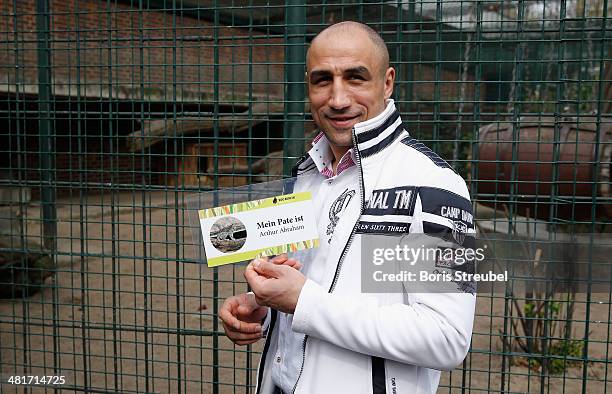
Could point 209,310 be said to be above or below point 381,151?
below

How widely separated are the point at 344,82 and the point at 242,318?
32.1 inches

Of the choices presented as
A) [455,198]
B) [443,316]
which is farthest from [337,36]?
[443,316]

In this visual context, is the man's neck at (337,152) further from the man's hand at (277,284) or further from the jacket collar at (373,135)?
the man's hand at (277,284)

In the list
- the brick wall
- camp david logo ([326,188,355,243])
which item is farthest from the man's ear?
the brick wall

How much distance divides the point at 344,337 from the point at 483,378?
368 cm

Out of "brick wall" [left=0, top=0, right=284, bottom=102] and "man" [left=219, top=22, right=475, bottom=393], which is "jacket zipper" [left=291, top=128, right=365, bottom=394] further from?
"brick wall" [left=0, top=0, right=284, bottom=102]

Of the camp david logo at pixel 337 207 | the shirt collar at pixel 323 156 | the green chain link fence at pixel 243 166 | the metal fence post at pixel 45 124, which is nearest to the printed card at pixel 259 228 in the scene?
the camp david logo at pixel 337 207

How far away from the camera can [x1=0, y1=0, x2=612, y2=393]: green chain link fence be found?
2961mm

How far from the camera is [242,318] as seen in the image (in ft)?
6.62

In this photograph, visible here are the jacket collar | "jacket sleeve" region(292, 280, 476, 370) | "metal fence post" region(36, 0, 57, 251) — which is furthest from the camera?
"metal fence post" region(36, 0, 57, 251)

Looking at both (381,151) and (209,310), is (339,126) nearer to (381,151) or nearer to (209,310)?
(381,151)

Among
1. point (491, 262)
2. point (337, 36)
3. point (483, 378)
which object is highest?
point (337, 36)

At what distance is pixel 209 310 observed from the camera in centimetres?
632

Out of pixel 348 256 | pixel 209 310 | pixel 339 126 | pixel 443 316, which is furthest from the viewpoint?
→ pixel 209 310
